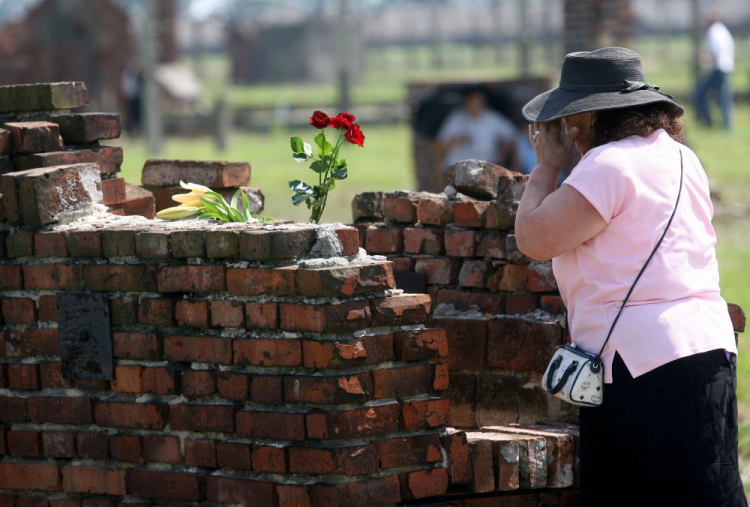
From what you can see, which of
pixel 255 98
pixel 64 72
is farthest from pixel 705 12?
pixel 64 72

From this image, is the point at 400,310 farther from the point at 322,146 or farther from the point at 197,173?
the point at 197,173

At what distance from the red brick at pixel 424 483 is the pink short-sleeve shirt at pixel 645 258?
0.63m

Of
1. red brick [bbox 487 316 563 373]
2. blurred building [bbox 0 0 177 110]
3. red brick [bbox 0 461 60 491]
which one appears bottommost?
red brick [bbox 0 461 60 491]

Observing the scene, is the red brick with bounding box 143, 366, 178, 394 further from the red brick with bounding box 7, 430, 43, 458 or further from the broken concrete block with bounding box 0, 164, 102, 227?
the broken concrete block with bounding box 0, 164, 102, 227

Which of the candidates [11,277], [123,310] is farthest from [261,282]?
[11,277]

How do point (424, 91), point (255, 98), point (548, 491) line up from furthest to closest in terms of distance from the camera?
1. point (255, 98)
2. point (424, 91)
3. point (548, 491)

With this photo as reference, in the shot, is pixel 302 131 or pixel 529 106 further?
pixel 302 131

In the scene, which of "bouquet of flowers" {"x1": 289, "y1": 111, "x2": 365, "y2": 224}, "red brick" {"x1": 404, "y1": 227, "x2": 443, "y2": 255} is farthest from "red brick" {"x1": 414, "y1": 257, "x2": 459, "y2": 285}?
"bouquet of flowers" {"x1": 289, "y1": 111, "x2": 365, "y2": 224}

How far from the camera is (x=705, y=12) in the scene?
5694cm

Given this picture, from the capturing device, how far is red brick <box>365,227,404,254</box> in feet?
14.5

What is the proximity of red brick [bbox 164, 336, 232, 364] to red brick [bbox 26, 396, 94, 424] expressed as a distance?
36cm

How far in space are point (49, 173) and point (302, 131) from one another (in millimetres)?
21947

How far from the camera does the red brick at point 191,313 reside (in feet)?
11.5

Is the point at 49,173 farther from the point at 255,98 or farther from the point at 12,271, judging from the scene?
the point at 255,98
